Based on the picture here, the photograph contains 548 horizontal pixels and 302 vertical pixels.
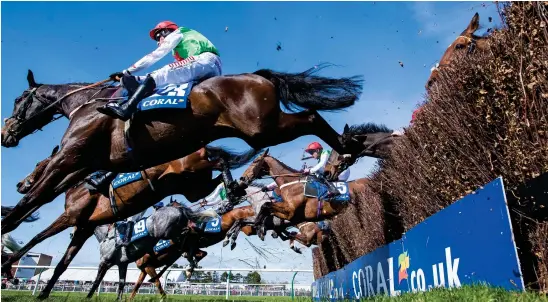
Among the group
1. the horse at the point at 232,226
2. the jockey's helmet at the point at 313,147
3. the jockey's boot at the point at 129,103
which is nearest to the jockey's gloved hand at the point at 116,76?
the jockey's boot at the point at 129,103

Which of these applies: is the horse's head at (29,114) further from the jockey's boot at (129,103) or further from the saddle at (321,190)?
the saddle at (321,190)

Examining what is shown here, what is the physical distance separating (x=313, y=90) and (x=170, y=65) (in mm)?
1529

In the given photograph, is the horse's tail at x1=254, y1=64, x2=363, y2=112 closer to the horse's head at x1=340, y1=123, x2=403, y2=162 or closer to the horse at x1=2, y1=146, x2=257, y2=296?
the horse's head at x1=340, y1=123, x2=403, y2=162

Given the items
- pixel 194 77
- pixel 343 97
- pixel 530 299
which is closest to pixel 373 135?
pixel 343 97

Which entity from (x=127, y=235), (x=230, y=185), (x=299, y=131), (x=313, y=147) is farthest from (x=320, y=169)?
(x=299, y=131)

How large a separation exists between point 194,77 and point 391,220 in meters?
2.75

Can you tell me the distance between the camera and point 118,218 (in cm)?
740

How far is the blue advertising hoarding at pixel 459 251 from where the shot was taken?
2639mm

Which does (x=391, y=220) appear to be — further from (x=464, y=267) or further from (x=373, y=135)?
(x=373, y=135)

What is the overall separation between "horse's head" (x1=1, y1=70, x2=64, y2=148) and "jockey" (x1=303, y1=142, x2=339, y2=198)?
15.8ft

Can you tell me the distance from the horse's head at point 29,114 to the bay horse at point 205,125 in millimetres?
882

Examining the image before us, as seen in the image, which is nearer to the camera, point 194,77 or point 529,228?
point 529,228

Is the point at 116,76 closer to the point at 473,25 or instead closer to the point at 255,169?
the point at 255,169

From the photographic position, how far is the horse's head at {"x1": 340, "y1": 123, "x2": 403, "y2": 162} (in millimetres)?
4867
